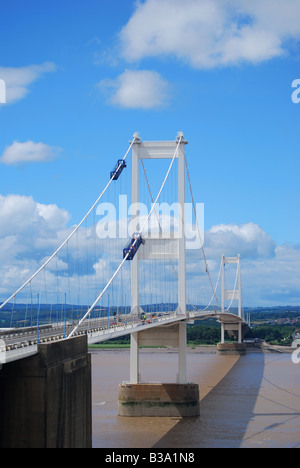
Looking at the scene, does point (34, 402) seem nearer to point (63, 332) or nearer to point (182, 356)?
point (63, 332)

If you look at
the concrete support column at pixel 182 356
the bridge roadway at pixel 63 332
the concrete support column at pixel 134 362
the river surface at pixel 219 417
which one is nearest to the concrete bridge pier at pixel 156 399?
the concrete support column at pixel 134 362

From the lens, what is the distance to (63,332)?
1688 centimetres

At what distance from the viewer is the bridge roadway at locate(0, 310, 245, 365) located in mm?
11984

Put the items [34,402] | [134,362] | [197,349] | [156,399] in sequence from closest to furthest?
[34,402]
[156,399]
[134,362]
[197,349]

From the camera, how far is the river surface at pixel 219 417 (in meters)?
19.8

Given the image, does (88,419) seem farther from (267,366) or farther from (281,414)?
(267,366)

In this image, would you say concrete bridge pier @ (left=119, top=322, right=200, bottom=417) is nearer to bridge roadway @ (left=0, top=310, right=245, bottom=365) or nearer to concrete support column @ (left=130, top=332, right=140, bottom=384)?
concrete support column @ (left=130, top=332, right=140, bottom=384)

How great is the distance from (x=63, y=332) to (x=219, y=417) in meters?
9.09

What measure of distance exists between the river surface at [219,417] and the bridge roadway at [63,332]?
3.04m

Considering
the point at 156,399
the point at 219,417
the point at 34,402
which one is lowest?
the point at 219,417

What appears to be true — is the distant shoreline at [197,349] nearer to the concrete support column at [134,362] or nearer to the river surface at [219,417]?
the river surface at [219,417]

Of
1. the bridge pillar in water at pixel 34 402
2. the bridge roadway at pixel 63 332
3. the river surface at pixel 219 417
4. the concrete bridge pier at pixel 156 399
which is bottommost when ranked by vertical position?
the river surface at pixel 219 417

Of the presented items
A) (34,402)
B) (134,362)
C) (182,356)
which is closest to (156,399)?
(134,362)

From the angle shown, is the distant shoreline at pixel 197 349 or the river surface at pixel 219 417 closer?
the river surface at pixel 219 417
